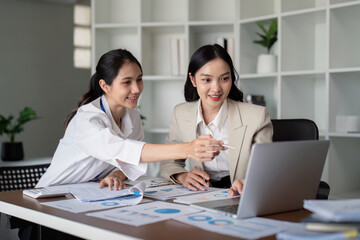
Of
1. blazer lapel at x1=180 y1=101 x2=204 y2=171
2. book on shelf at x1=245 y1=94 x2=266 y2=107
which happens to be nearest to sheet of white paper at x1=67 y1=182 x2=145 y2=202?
blazer lapel at x1=180 y1=101 x2=204 y2=171

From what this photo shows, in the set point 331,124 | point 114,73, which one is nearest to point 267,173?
point 114,73

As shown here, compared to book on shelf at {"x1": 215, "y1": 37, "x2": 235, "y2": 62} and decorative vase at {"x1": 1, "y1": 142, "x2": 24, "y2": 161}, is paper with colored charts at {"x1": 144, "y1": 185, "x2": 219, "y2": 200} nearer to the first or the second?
book on shelf at {"x1": 215, "y1": 37, "x2": 235, "y2": 62}

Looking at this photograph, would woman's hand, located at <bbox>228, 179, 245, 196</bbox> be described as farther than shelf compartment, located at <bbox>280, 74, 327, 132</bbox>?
No

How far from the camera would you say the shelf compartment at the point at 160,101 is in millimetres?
4117

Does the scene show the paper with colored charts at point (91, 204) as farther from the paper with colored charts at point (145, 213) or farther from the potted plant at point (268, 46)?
the potted plant at point (268, 46)

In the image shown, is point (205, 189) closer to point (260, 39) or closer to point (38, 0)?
point (260, 39)

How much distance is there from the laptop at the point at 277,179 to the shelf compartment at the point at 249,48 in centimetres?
230

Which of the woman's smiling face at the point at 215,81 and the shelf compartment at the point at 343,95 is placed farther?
the shelf compartment at the point at 343,95

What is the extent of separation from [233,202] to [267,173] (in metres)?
0.27

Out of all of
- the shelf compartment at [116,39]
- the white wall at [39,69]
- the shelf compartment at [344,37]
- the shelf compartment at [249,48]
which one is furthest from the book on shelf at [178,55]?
the white wall at [39,69]

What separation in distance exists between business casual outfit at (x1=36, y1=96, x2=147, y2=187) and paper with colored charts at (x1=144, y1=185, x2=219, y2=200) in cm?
10

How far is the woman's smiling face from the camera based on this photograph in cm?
209

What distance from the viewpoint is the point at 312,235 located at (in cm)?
100

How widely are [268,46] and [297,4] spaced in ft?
1.28
